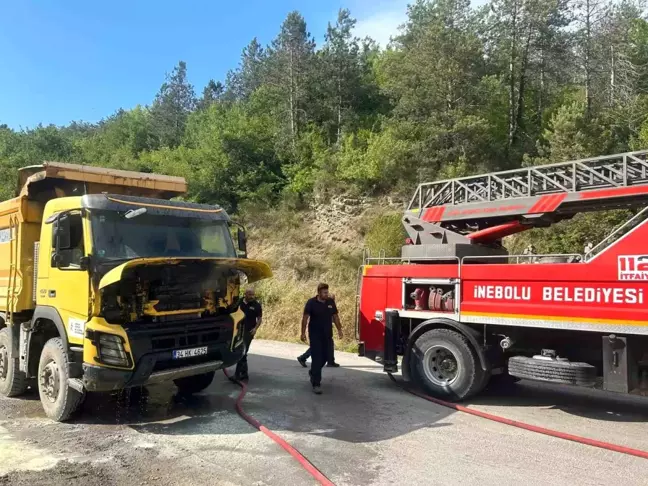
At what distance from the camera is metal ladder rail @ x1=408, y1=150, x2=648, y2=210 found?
6.96 meters

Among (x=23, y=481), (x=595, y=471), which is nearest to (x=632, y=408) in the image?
(x=595, y=471)

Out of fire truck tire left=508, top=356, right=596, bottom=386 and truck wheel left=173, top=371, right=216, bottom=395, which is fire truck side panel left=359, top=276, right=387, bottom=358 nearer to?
fire truck tire left=508, top=356, right=596, bottom=386

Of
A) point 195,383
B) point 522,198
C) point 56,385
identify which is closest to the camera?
point 56,385

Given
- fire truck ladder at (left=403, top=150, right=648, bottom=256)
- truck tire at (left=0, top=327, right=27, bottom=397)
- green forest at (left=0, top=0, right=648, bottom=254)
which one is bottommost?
truck tire at (left=0, top=327, right=27, bottom=397)

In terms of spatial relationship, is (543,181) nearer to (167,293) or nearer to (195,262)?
(195,262)

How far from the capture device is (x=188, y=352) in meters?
6.00

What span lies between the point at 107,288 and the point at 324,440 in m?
2.80

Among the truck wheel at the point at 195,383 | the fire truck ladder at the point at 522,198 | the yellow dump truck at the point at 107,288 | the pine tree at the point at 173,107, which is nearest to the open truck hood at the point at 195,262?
the yellow dump truck at the point at 107,288

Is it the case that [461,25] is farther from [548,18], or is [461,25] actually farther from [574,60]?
[574,60]

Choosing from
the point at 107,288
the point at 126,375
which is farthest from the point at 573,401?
the point at 107,288

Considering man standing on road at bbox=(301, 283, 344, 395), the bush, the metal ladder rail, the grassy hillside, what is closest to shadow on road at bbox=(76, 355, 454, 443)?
man standing on road at bbox=(301, 283, 344, 395)

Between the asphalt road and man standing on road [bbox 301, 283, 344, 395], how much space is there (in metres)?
0.33

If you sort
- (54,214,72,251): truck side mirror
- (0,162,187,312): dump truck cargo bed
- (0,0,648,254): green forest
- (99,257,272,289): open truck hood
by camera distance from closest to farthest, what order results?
(99,257,272,289): open truck hood
(54,214,72,251): truck side mirror
(0,162,187,312): dump truck cargo bed
(0,0,648,254): green forest

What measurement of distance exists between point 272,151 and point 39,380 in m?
29.8
